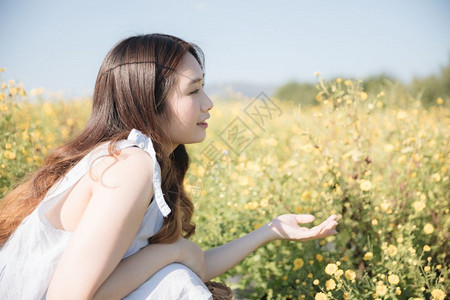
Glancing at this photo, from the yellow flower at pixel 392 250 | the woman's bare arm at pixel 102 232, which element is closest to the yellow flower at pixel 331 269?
the yellow flower at pixel 392 250

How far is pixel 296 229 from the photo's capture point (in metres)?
1.44

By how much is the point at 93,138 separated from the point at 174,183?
11.4 inches

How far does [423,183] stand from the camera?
2.01 meters

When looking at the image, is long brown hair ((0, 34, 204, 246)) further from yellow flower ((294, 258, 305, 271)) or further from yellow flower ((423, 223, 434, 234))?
yellow flower ((423, 223, 434, 234))

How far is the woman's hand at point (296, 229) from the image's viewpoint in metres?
1.38

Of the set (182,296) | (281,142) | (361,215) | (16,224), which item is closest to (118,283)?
(182,296)

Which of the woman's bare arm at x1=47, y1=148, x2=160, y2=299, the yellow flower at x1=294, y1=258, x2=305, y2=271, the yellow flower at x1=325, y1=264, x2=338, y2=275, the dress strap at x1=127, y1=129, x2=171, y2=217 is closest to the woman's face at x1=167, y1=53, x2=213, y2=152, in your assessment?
the dress strap at x1=127, y1=129, x2=171, y2=217

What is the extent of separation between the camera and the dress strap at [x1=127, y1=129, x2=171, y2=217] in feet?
3.41

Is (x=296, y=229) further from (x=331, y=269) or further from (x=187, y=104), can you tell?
(x=187, y=104)

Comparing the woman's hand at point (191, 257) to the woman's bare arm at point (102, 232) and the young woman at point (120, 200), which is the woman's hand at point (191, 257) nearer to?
the young woman at point (120, 200)

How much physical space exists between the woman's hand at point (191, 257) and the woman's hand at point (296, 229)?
0.90 ft

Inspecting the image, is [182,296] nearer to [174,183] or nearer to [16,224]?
[174,183]

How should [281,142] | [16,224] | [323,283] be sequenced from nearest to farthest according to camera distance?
1. [16,224]
2. [323,283]
3. [281,142]

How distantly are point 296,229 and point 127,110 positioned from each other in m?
0.68
